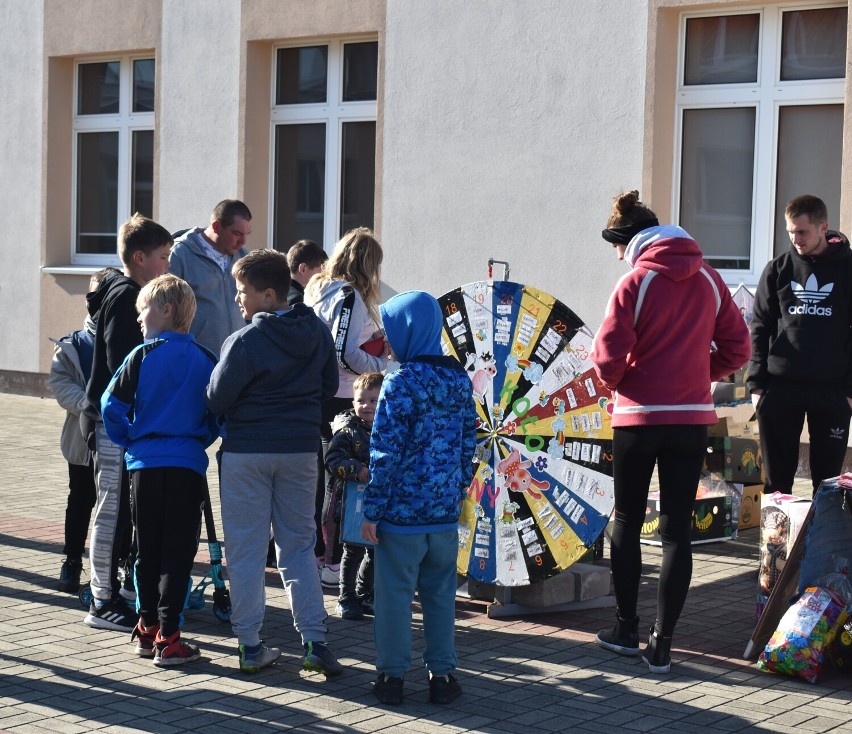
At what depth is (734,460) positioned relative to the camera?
8.78 metres

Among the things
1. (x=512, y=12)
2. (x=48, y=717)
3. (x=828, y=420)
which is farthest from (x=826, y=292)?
(x=512, y=12)

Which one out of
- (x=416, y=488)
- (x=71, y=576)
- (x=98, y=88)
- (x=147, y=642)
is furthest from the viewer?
(x=98, y=88)

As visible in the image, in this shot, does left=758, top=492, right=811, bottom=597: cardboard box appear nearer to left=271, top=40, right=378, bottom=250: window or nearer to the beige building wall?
left=271, top=40, right=378, bottom=250: window

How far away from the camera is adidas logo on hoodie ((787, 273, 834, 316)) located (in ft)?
22.5

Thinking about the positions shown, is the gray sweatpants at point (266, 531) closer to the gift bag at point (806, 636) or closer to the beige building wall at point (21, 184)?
the gift bag at point (806, 636)

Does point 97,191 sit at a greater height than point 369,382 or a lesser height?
greater

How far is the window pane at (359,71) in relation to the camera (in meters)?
13.2

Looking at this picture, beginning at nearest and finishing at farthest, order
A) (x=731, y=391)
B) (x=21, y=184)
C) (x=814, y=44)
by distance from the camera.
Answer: (x=731, y=391)
(x=814, y=44)
(x=21, y=184)

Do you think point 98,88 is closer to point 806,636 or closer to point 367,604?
point 367,604

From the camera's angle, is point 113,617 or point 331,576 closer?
point 113,617

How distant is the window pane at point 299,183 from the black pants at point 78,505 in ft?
23.2

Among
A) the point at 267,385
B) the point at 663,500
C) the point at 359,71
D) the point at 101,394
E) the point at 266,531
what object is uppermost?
the point at 359,71

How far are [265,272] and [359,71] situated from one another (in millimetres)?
8315

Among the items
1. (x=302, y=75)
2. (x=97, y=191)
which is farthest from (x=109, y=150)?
(x=302, y=75)
